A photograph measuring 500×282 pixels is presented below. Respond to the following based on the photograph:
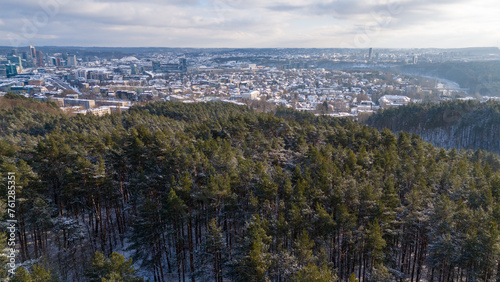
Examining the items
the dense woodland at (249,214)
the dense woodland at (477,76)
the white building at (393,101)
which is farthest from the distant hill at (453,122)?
the dense woodland at (477,76)

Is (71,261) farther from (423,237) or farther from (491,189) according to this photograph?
(491,189)

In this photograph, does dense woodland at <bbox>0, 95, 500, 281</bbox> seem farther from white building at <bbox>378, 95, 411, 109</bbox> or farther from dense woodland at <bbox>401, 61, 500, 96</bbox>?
dense woodland at <bbox>401, 61, 500, 96</bbox>

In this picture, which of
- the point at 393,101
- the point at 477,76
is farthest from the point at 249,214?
the point at 477,76

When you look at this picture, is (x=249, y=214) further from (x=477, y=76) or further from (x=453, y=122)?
(x=477, y=76)

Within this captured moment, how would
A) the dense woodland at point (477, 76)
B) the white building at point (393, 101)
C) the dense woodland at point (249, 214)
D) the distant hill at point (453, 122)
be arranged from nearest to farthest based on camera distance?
the dense woodland at point (249, 214) → the distant hill at point (453, 122) → the white building at point (393, 101) → the dense woodland at point (477, 76)

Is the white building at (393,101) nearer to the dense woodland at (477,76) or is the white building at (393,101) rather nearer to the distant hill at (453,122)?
the distant hill at (453,122)

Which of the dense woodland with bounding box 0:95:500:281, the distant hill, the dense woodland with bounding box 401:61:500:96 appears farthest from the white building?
the dense woodland with bounding box 0:95:500:281
